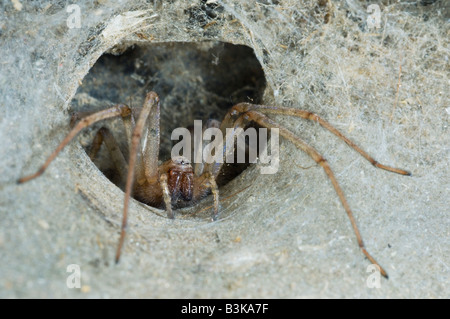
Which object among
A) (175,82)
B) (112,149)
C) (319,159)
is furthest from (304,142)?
(175,82)

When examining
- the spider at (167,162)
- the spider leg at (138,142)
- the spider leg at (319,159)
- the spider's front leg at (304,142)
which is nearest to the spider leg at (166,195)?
the spider at (167,162)

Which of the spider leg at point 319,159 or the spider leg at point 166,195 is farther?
the spider leg at point 166,195

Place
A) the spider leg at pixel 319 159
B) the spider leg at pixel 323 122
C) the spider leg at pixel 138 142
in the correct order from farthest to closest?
the spider leg at pixel 323 122
the spider leg at pixel 319 159
the spider leg at pixel 138 142

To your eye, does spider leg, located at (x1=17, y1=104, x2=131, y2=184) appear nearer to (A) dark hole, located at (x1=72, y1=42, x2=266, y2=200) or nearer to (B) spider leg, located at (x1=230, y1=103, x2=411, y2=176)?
(B) spider leg, located at (x1=230, y1=103, x2=411, y2=176)

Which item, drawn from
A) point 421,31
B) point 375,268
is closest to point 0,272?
point 375,268

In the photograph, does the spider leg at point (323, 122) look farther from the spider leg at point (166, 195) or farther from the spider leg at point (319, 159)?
the spider leg at point (166, 195)

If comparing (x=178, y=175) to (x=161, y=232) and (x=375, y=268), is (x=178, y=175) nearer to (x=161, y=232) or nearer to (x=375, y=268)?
(x=161, y=232)

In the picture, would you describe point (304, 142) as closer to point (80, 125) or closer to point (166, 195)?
point (166, 195)
